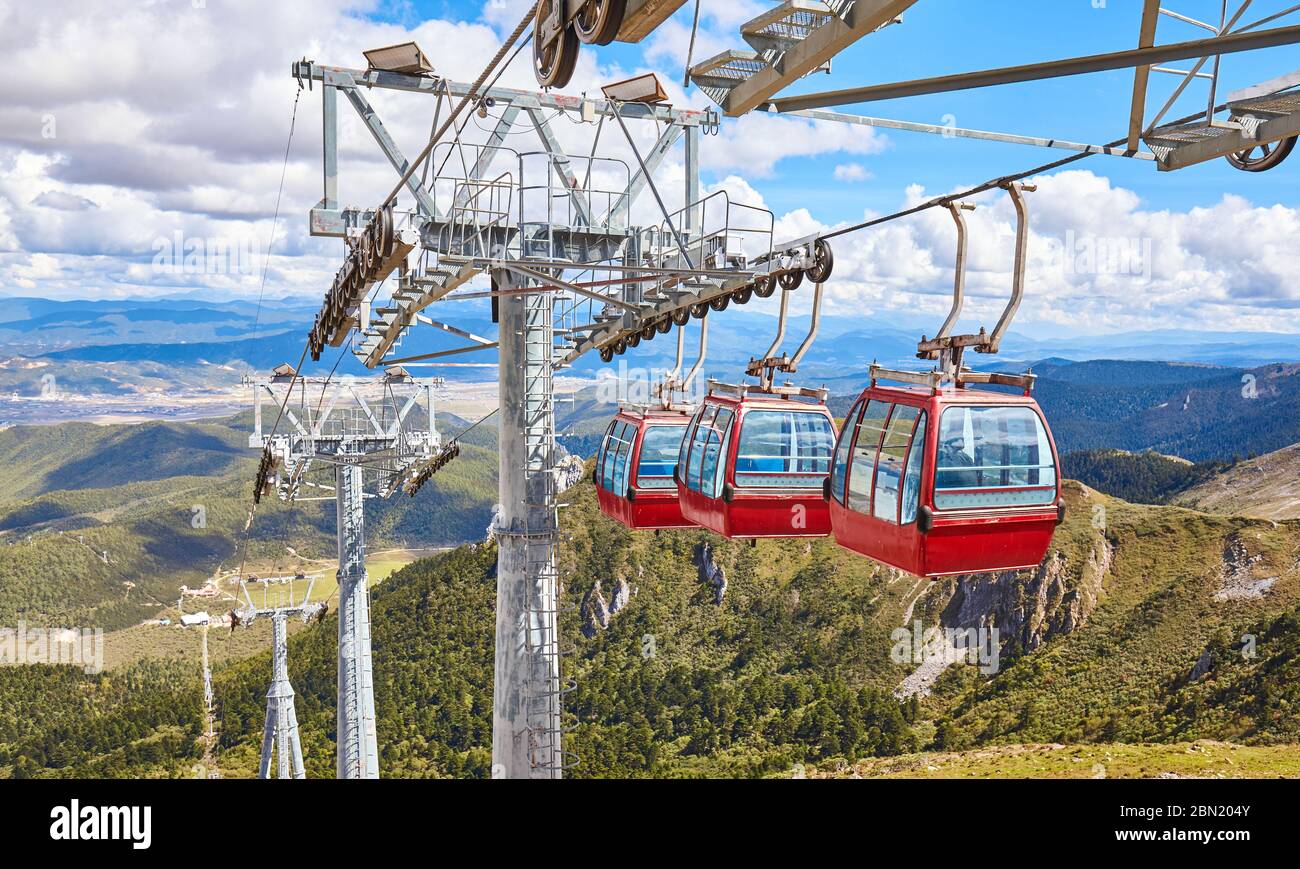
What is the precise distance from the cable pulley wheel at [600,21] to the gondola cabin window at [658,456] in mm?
10575

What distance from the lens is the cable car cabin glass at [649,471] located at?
14602mm

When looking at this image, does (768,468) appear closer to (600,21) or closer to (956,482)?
(956,482)

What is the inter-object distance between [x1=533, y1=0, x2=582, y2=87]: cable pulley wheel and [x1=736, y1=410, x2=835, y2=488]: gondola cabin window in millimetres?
7459

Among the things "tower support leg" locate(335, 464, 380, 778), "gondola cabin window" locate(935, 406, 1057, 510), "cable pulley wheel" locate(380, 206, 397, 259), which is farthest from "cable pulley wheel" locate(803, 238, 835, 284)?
"tower support leg" locate(335, 464, 380, 778)

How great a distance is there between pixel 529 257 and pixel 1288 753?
3620 cm

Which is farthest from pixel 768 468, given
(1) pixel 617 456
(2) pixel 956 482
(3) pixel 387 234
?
(3) pixel 387 234

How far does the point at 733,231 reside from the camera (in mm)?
10695

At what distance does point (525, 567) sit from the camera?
10758mm

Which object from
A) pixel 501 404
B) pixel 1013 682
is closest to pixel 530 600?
pixel 501 404

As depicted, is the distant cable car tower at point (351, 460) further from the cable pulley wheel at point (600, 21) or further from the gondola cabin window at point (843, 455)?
the cable pulley wheel at point (600, 21)

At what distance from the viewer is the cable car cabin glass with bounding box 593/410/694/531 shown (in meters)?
14.6

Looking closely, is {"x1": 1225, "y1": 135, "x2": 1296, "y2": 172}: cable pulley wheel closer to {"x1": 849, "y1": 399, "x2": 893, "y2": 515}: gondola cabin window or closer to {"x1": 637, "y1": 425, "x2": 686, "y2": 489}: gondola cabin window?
{"x1": 849, "y1": 399, "x2": 893, "y2": 515}: gondola cabin window

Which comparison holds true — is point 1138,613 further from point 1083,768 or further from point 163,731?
point 163,731

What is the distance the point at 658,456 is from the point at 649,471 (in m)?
0.25
